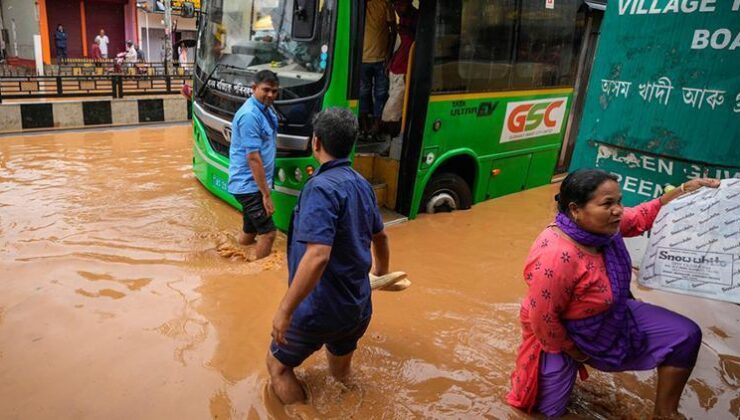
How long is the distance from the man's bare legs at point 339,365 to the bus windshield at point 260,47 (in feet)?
8.45

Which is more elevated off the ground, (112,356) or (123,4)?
(123,4)

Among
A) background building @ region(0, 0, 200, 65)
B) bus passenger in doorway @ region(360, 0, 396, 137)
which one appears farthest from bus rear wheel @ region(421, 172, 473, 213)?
background building @ region(0, 0, 200, 65)

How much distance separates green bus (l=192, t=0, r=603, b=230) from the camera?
4.75 metres

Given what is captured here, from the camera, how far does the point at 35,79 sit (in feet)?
33.1

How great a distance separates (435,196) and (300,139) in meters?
Answer: 1.95

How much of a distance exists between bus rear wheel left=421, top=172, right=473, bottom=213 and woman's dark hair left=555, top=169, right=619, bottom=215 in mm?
3500

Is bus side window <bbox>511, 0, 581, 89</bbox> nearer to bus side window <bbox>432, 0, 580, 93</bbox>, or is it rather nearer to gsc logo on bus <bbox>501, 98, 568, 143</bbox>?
bus side window <bbox>432, 0, 580, 93</bbox>

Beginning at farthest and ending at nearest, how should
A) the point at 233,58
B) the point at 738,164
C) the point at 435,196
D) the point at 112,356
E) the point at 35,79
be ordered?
1. the point at 35,79
2. the point at 435,196
3. the point at 233,58
4. the point at 112,356
5. the point at 738,164

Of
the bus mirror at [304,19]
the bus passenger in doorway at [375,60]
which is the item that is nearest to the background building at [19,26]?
the bus passenger in doorway at [375,60]

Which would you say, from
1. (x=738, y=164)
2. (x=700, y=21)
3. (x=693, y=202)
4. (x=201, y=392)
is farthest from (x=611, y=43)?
(x=201, y=392)

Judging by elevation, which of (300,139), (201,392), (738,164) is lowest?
(201,392)

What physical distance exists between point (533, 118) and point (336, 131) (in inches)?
198

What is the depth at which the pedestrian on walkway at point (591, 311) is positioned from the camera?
2.36 meters

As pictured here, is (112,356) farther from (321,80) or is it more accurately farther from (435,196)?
(435,196)
